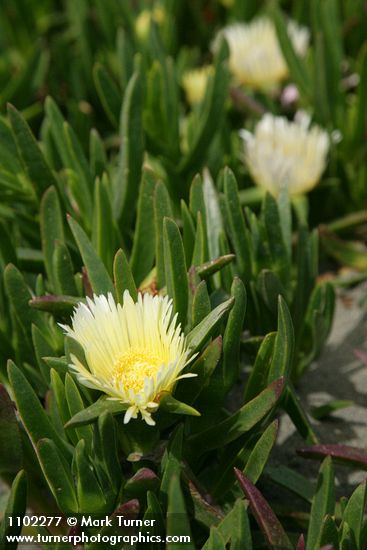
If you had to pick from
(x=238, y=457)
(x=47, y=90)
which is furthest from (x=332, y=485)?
(x=47, y=90)

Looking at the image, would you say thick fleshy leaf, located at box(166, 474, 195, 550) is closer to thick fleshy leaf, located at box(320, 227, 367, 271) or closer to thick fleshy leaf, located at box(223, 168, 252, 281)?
thick fleshy leaf, located at box(223, 168, 252, 281)

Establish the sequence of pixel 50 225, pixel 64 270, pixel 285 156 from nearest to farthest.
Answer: pixel 64 270 → pixel 50 225 → pixel 285 156

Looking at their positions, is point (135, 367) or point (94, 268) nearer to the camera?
point (135, 367)

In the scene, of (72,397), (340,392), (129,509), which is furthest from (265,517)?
(340,392)

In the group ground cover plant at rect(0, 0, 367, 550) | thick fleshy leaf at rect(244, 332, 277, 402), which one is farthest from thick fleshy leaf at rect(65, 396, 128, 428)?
thick fleshy leaf at rect(244, 332, 277, 402)

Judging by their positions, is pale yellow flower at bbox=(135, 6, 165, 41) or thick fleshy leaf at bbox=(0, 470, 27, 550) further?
pale yellow flower at bbox=(135, 6, 165, 41)

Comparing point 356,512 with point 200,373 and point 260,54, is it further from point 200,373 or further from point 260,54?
point 260,54
